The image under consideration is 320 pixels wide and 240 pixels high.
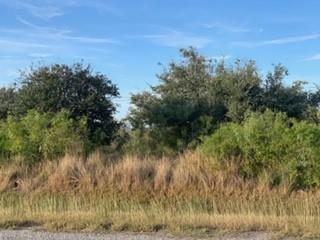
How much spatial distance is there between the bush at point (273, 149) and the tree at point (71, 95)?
7.49m

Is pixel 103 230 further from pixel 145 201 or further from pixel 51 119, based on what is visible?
pixel 51 119

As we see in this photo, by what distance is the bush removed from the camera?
16.4 meters

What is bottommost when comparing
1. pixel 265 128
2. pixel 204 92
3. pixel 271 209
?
pixel 271 209

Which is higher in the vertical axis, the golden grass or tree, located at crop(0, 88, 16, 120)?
tree, located at crop(0, 88, 16, 120)

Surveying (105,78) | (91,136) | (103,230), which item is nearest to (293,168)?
(103,230)

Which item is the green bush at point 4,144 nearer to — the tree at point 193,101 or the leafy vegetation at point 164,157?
the leafy vegetation at point 164,157

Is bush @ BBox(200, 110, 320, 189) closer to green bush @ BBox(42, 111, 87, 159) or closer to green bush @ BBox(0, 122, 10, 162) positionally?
green bush @ BBox(42, 111, 87, 159)

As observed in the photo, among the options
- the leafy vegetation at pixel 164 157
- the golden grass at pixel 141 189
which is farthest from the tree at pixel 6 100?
the golden grass at pixel 141 189

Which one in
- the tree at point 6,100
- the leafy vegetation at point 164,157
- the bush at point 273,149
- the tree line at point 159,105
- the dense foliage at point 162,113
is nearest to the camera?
the leafy vegetation at point 164,157

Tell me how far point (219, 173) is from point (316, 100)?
40.4 feet

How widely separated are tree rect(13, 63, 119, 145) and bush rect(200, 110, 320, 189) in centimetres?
749

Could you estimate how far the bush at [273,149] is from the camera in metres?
16.4

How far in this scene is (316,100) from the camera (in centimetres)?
2778

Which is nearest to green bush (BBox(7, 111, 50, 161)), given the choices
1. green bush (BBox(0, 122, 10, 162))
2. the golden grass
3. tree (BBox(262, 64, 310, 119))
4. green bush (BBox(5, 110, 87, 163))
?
green bush (BBox(5, 110, 87, 163))
